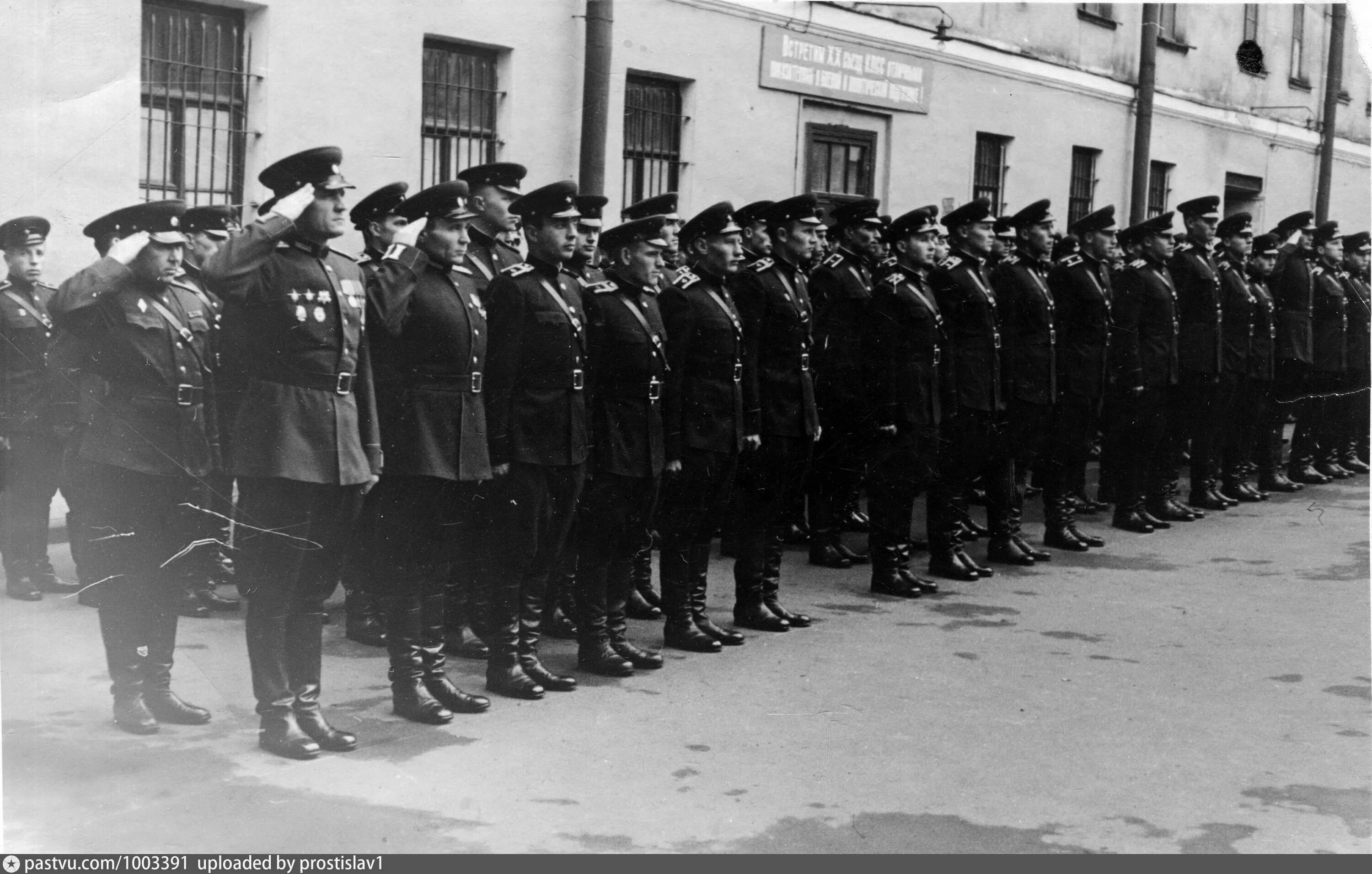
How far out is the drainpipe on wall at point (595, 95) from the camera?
895cm

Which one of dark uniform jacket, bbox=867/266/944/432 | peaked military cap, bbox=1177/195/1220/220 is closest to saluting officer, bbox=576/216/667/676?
dark uniform jacket, bbox=867/266/944/432

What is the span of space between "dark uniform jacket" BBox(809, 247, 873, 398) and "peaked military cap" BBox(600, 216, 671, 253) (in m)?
2.10

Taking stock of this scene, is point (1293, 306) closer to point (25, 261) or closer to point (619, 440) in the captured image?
point (619, 440)

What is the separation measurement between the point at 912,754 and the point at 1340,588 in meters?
4.42

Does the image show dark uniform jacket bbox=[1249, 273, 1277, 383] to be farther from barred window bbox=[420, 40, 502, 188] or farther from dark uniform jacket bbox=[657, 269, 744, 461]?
dark uniform jacket bbox=[657, 269, 744, 461]

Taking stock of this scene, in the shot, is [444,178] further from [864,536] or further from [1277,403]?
[1277,403]

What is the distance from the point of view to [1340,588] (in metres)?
8.39

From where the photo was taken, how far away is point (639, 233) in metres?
6.13

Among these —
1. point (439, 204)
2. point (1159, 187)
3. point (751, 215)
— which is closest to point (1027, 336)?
point (751, 215)

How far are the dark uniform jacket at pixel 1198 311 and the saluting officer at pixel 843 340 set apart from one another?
3.02 m

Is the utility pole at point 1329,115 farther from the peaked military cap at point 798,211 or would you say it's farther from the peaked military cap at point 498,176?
the peaked military cap at point 498,176

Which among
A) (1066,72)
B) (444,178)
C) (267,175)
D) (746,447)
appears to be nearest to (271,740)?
(267,175)

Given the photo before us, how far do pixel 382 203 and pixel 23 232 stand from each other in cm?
219

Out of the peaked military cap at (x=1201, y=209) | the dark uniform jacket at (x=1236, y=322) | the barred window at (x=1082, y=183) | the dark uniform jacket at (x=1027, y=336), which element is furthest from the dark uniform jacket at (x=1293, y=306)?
the barred window at (x=1082, y=183)
